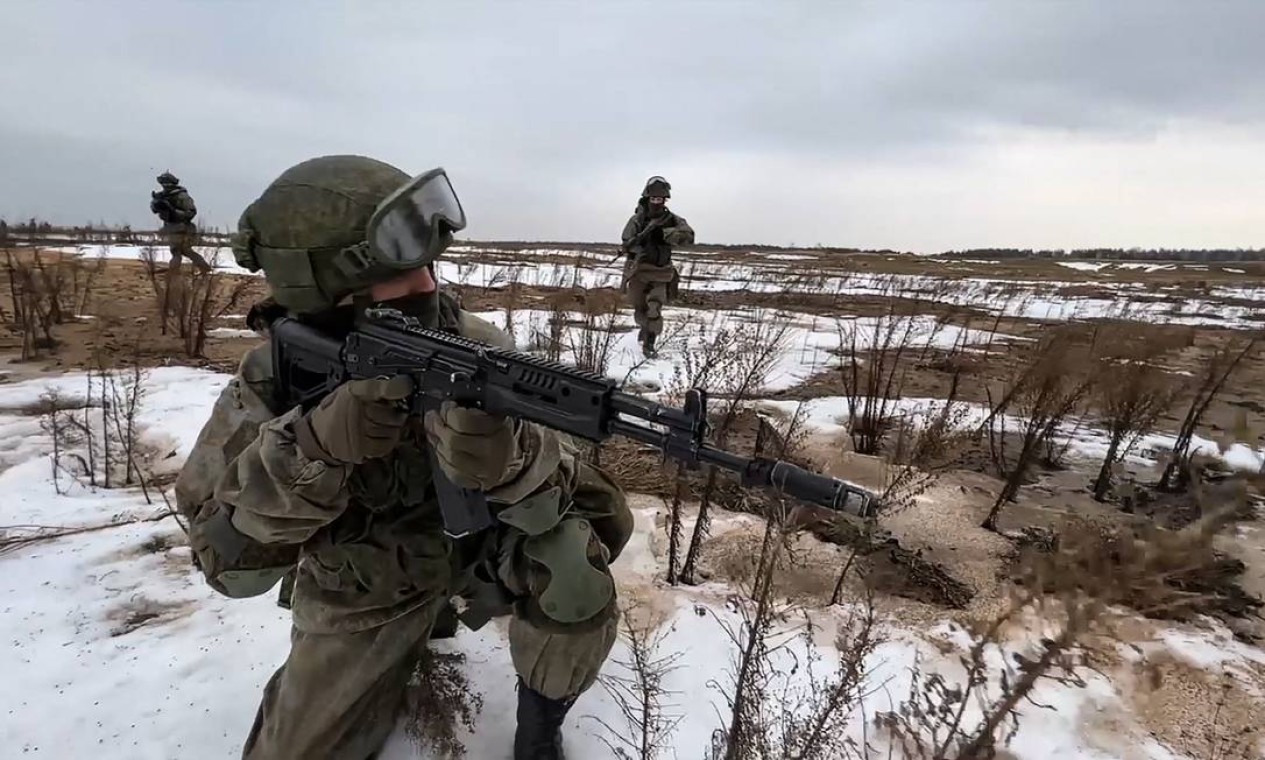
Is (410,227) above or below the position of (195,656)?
above

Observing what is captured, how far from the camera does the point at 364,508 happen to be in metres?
1.99

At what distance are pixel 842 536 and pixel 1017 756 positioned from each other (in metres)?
1.57

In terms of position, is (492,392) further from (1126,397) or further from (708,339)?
(708,339)

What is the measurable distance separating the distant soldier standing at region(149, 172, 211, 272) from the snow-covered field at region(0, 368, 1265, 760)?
8.05m

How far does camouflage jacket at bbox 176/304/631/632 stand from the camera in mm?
1688

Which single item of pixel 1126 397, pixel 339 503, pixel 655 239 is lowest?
pixel 339 503

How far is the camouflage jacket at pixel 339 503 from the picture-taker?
1688 millimetres

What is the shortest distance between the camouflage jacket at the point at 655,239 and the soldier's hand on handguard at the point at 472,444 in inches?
272

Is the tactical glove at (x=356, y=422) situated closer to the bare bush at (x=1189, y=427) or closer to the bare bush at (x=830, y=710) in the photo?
the bare bush at (x=830, y=710)

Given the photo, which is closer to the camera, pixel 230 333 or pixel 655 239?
pixel 655 239

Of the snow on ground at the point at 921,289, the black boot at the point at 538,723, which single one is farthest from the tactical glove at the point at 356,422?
the snow on ground at the point at 921,289

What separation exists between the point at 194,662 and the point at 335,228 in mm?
1658

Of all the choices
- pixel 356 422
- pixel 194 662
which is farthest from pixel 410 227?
pixel 194 662

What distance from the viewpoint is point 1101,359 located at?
419 cm
